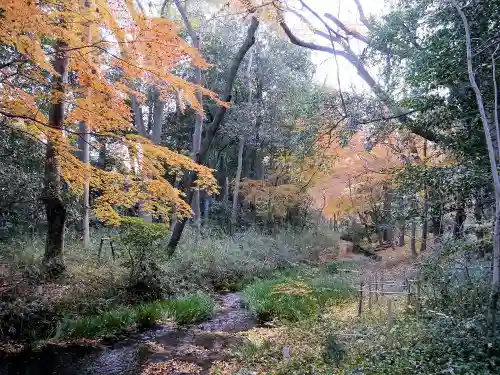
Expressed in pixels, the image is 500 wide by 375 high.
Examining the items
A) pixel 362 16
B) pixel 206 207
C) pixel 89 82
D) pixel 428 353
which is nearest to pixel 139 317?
pixel 89 82

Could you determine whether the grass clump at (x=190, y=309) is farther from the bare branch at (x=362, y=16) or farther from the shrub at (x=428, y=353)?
the bare branch at (x=362, y=16)

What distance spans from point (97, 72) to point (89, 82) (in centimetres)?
46

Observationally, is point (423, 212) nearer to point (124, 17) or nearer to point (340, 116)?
point (340, 116)

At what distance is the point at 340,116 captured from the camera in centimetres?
1079

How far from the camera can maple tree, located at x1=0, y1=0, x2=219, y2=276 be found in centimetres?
584

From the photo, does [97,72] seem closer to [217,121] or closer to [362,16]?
[217,121]

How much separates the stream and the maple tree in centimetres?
308

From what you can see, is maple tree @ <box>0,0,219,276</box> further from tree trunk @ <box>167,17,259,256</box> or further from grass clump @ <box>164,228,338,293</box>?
tree trunk @ <box>167,17,259,256</box>

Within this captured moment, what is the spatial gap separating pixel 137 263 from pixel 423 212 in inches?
267

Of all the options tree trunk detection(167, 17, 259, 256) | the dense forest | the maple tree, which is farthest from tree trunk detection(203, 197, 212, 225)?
the maple tree

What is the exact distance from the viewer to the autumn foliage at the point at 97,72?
5688 millimetres

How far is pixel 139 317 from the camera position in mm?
8094

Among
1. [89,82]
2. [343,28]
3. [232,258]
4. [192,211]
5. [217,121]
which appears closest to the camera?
[89,82]

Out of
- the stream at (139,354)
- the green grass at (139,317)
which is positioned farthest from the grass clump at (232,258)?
the stream at (139,354)
